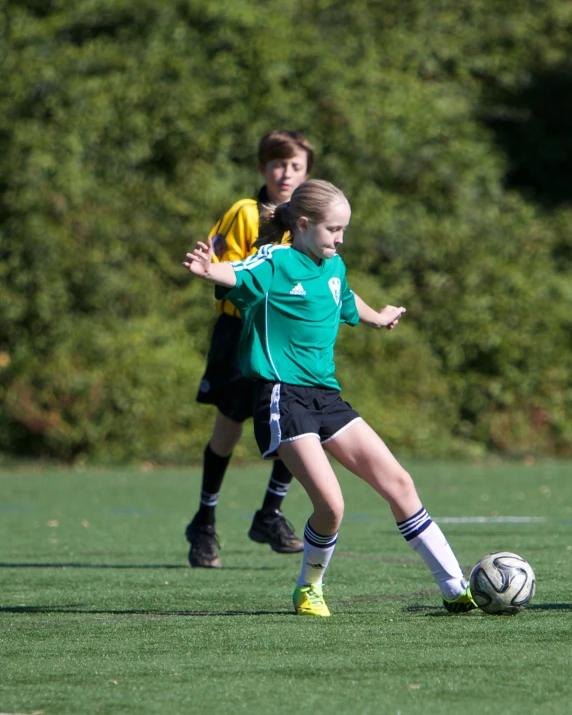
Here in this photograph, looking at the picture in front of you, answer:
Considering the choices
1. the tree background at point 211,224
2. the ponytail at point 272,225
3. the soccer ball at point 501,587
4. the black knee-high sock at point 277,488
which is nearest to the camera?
the soccer ball at point 501,587

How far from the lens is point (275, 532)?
6.36 meters

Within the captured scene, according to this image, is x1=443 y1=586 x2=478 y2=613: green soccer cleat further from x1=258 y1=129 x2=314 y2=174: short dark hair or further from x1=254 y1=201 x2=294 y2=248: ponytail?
x1=258 y1=129 x2=314 y2=174: short dark hair

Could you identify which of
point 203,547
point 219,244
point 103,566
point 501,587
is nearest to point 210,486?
point 203,547

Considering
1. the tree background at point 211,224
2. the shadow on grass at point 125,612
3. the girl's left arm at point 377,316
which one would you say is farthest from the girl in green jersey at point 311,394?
the tree background at point 211,224

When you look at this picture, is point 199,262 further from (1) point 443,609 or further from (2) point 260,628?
(1) point 443,609

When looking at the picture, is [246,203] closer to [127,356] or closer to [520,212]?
[127,356]

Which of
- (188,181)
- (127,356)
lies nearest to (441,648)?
(127,356)

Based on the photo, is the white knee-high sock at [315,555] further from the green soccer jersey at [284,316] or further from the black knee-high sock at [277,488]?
the black knee-high sock at [277,488]

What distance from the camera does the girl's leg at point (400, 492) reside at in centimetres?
450

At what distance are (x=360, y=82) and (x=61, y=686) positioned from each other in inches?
567

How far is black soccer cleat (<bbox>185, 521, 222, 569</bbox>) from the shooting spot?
20.2 feet

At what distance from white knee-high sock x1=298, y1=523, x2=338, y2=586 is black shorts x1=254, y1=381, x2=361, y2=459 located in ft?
1.21

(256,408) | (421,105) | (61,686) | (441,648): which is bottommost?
(61,686)

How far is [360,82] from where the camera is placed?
1684cm
